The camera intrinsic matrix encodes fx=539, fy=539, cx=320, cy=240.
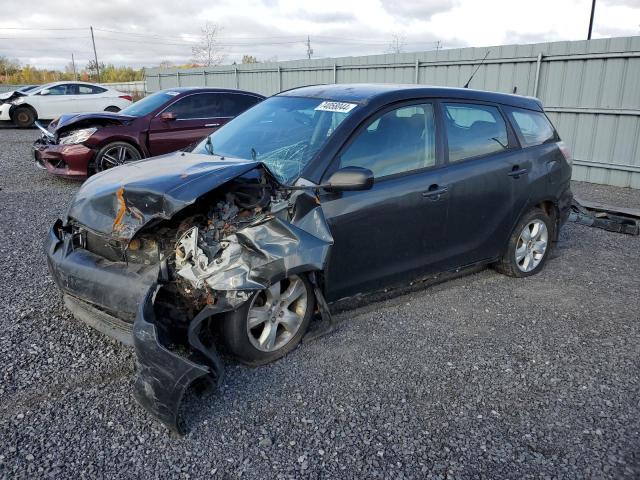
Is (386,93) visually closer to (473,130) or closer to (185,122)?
(473,130)

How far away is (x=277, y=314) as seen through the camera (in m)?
3.43

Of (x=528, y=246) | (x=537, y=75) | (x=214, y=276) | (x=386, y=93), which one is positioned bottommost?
(x=528, y=246)

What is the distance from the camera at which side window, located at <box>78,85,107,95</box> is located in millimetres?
18109

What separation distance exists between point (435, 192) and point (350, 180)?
0.97 metres

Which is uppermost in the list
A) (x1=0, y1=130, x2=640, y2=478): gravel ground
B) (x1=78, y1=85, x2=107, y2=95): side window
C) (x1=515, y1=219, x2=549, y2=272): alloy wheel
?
(x1=78, y1=85, x2=107, y2=95): side window

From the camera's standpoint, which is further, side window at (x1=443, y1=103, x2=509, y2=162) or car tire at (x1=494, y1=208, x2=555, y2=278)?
car tire at (x1=494, y1=208, x2=555, y2=278)

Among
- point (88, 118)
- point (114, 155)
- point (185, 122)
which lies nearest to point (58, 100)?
point (88, 118)

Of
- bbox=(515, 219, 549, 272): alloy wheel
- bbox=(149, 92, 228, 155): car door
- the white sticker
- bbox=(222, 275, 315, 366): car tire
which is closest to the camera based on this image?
bbox=(222, 275, 315, 366): car tire

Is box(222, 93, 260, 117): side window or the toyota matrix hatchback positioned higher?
box(222, 93, 260, 117): side window

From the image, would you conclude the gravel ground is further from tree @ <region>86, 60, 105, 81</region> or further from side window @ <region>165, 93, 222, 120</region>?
tree @ <region>86, 60, 105, 81</region>

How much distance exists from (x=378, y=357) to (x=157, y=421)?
1.46m

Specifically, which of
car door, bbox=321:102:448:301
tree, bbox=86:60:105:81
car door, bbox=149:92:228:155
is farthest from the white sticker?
tree, bbox=86:60:105:81

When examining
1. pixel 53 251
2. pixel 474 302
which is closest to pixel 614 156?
pixel 474 302

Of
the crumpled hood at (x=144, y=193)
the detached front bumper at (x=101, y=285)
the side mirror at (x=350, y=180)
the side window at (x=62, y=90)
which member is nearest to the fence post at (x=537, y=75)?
the side mirror at (x=350, y=180)
